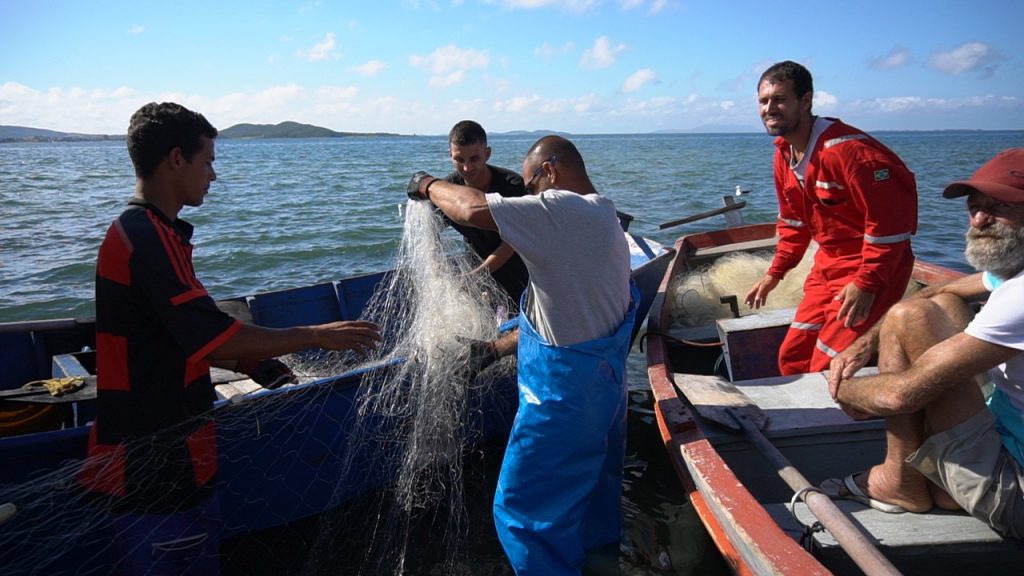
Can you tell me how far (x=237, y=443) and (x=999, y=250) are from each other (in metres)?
3.64

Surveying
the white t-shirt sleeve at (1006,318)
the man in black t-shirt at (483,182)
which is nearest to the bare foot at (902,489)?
the white t-shirt sleeve at (1006,318)

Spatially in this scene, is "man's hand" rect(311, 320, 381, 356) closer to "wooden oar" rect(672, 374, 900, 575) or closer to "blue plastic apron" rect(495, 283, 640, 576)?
"blue plastic apron" rect(495, 283, 640, 576)

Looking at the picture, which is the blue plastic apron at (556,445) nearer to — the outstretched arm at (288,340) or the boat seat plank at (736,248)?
the outstretched arm at (288,340)

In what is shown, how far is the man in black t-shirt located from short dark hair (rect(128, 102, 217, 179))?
7.07 ft

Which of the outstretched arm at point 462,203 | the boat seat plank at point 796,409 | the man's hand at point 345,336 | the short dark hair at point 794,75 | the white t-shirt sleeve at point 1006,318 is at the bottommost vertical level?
the boat seat plank at point 796,409

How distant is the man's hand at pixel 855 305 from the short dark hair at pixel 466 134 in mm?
2520

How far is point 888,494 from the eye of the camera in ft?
9.20

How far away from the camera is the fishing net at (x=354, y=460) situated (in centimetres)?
308

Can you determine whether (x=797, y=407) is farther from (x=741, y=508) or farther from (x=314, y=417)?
(x=314, y=417)

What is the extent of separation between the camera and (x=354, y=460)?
4.34 metres

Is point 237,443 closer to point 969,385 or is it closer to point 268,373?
point 268,373

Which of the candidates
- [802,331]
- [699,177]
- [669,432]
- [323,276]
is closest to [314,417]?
[669,432]

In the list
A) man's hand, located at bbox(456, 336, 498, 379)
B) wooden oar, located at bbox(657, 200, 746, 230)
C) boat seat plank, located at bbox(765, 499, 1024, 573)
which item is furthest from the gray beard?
wooden oar, located at bbox(657, 200, 746, 230)

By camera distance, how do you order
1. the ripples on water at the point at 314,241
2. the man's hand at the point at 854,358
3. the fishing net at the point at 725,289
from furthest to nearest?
the fishing net at the point at 725,289 < the ripples on water at the point at 314,241 < the man's hand at the point at 854,358
